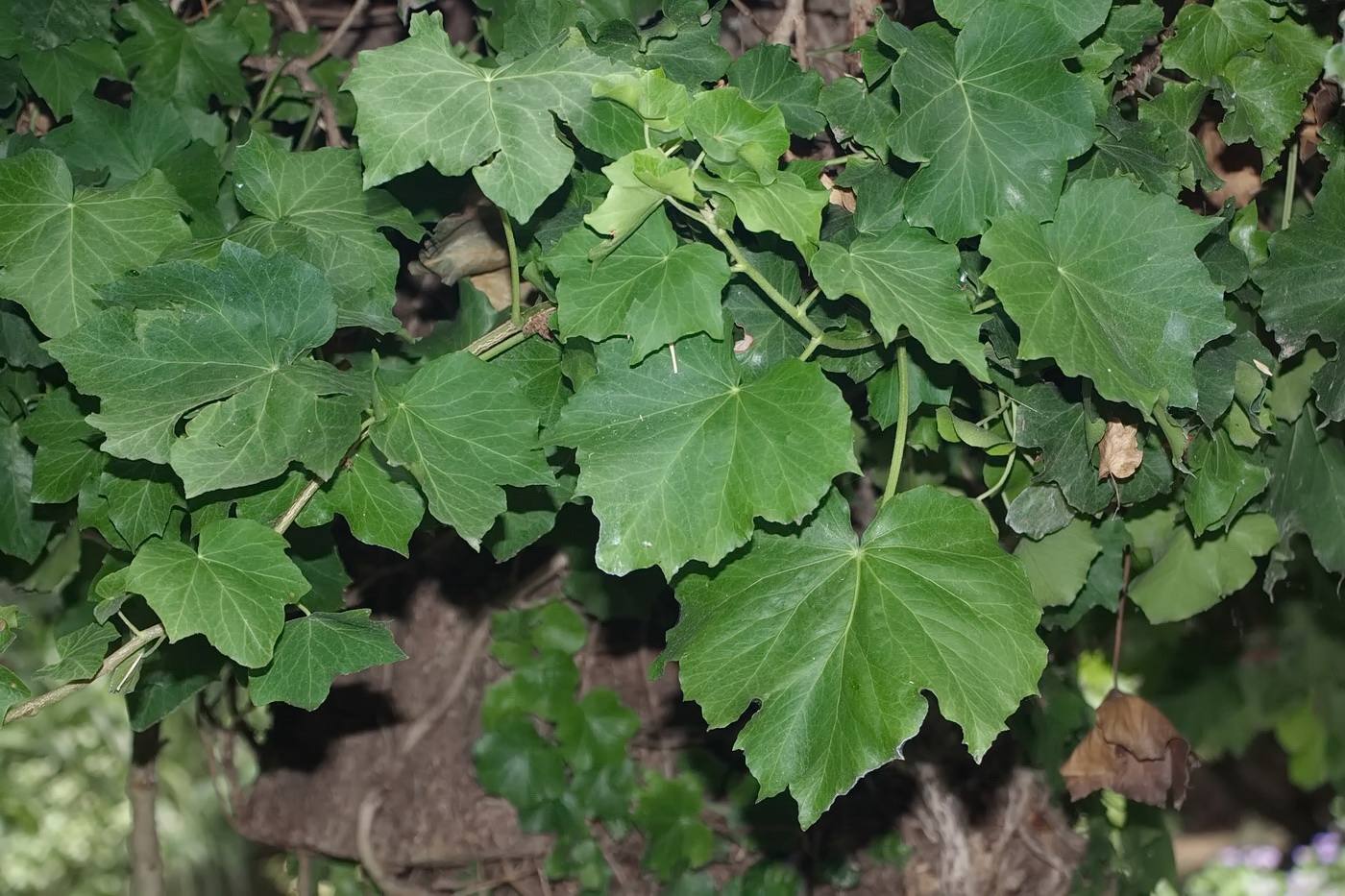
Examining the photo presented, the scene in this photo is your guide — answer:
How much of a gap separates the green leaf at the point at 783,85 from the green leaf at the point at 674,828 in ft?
3.58

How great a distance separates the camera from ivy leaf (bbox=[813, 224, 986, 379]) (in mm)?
772

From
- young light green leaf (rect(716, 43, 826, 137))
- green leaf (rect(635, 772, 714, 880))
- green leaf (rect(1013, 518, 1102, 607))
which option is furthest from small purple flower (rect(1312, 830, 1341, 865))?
young light green leaf (rect(716, 43, 826, 137))

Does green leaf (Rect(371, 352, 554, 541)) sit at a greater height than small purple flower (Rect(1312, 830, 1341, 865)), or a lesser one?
greater

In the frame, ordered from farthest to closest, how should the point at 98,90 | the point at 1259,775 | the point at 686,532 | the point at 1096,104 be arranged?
1. the point at 1259,775
2. the point at 98,90
3. the point at 1096,104
4. the point at 686,532

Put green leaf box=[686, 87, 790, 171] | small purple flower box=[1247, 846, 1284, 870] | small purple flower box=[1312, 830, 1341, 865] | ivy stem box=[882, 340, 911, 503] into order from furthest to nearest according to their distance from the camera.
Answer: small purple flower box=[1247, 846, 1284, 870]
small purple flower box=[1312, 830, 1341, 865]
ivy stem box=[882, 340, 911, 503]
green leaf box=[686, 87, 790, 171]

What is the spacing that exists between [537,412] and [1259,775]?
3.85 metres

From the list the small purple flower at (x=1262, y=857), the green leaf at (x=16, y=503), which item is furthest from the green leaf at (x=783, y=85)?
the small purple flower at (x=1262, y=857)

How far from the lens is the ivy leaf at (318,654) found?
2.87 feet

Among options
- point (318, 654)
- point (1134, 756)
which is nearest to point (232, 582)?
point (318, 654)

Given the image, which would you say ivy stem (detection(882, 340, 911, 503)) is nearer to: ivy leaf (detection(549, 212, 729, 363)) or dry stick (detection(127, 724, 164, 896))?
ivy leaf (detection(549, 212, 729, 363))

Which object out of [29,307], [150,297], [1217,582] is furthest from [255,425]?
[1217,582]

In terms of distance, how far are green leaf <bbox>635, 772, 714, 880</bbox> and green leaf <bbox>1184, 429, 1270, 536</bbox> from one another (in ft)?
3.10

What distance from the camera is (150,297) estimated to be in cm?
79

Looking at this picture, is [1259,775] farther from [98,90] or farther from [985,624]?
[98,90]
